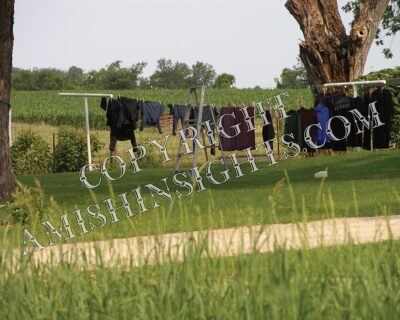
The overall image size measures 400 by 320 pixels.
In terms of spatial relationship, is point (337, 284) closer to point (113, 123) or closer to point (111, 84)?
point (113, 123)

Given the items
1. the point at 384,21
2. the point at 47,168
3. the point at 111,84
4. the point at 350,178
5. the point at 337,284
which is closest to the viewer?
the point at 337,284

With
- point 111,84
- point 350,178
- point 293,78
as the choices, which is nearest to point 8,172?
point 350,178

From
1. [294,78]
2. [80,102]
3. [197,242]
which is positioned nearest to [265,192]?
[197,242]

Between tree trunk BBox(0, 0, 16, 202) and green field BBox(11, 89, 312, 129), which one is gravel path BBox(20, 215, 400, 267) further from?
green field BBox(11, 89, 312, 129)

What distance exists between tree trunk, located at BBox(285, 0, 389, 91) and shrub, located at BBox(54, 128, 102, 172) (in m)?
5.87

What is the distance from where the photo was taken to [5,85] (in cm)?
1452

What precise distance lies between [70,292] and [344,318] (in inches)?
52.5

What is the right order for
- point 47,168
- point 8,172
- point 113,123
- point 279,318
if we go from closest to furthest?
1. point 279,318
2. point 8,172
3. point 113,123
4. point 47,168

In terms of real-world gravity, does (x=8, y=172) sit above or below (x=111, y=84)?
below

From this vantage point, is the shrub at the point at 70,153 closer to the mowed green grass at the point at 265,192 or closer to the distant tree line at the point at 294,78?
the mowed green grass at the point at 265,192

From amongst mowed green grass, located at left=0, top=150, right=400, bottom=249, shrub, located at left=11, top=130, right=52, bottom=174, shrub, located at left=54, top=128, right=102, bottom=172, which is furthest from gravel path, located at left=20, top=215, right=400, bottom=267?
shrub, located at left=11, top=130, right=52, bottom=174

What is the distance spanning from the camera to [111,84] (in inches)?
3834

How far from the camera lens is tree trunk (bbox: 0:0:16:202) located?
14.4 m

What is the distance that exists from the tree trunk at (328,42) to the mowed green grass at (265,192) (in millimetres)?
2814
